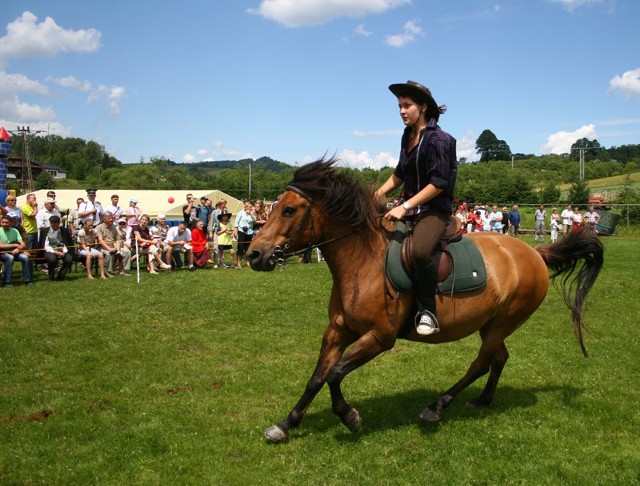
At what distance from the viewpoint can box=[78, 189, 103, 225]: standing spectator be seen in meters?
17.2

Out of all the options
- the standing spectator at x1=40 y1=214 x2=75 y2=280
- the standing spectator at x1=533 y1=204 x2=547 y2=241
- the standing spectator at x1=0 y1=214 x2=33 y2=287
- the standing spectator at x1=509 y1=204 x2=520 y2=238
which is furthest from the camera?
the standing spectator at x1=533 y1=204 x2=547 y2=241

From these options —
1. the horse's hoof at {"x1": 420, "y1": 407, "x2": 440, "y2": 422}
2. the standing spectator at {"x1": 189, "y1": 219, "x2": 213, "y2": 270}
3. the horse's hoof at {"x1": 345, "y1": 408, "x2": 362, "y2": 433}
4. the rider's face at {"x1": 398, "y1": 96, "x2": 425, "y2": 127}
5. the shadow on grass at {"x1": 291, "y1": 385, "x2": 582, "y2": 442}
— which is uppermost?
the rider's face at {"x1": 398, "y1": 96, "x2": 425, "y2": 127}

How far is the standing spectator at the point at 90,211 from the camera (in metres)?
17.2

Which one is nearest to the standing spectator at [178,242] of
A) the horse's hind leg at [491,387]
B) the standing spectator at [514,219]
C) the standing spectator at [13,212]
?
the standing spectator at [13,212]

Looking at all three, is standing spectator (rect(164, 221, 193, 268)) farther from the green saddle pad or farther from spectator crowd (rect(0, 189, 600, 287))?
the green saddle pad

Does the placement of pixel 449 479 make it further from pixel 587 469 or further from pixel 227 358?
pixel 227 358

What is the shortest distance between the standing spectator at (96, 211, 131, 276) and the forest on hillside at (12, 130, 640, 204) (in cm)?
545

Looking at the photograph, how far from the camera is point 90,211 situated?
56.6 ft

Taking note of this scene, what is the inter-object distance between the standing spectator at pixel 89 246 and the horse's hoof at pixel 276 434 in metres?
11.9

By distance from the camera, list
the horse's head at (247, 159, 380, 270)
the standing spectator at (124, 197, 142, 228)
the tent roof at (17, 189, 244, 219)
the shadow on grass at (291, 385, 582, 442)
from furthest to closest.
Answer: the tent roof at (17, 189, 244, 219)
the standing spectator at (124, 197, 142, 228)
the shadow on grass at (291, 385, 582, 442)
the horse's head at (247, 159, 380, 270)

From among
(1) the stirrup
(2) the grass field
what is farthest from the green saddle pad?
(2) the grass field

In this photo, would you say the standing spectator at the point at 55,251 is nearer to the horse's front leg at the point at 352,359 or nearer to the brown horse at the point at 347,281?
the brown horse at the point at 347,281

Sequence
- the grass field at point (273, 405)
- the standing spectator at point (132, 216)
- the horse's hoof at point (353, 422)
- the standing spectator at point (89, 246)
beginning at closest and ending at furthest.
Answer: the grass field at point (273, 405) < the horse's hoof at point (353, 422) < the standing spectator at point (89, 246) < the standing spectator at point (132, 216)

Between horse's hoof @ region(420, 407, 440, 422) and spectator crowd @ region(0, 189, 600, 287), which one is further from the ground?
spectator crowd @ region(0, 189, 600, 287)
